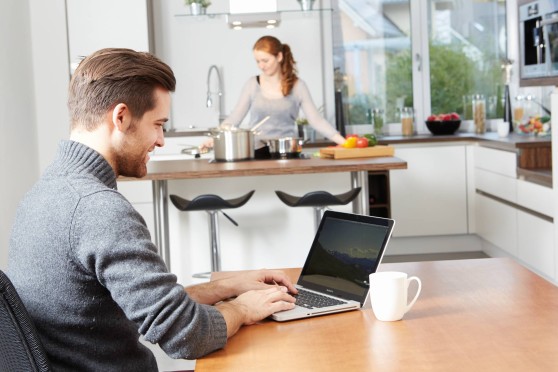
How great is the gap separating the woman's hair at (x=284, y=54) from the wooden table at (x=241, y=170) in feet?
2.38

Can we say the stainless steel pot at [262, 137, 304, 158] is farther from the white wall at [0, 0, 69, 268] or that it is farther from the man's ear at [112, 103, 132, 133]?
the man's ear at [112, 103, 132, 133]

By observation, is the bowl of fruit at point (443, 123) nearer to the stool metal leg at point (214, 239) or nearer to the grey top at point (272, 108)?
the grey top at point (272, 108)

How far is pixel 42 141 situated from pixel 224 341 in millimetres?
4660

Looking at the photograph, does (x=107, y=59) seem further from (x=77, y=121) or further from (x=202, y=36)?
(x=202, y=36)

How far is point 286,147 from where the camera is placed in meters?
5.13

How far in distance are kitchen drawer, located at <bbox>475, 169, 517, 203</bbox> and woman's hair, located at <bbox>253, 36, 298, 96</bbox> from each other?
1561 millimetres

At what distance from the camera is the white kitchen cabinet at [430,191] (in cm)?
668

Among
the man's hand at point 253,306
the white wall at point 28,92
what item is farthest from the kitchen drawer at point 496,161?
the man's hand at point 253,306

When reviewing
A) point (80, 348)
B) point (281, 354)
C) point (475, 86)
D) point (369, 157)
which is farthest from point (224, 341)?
point (475, 86)

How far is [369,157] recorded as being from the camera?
16.1ft

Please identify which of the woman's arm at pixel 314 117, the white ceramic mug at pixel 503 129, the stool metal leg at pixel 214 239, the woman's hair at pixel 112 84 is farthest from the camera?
the white ceramic mug at pixel 503 129

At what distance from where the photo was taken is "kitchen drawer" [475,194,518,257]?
5.84m

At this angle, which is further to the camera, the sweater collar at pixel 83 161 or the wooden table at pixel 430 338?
the sweater collar at pixel 83 161

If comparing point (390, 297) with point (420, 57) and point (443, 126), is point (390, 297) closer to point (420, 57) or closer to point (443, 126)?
point (443, 126)
